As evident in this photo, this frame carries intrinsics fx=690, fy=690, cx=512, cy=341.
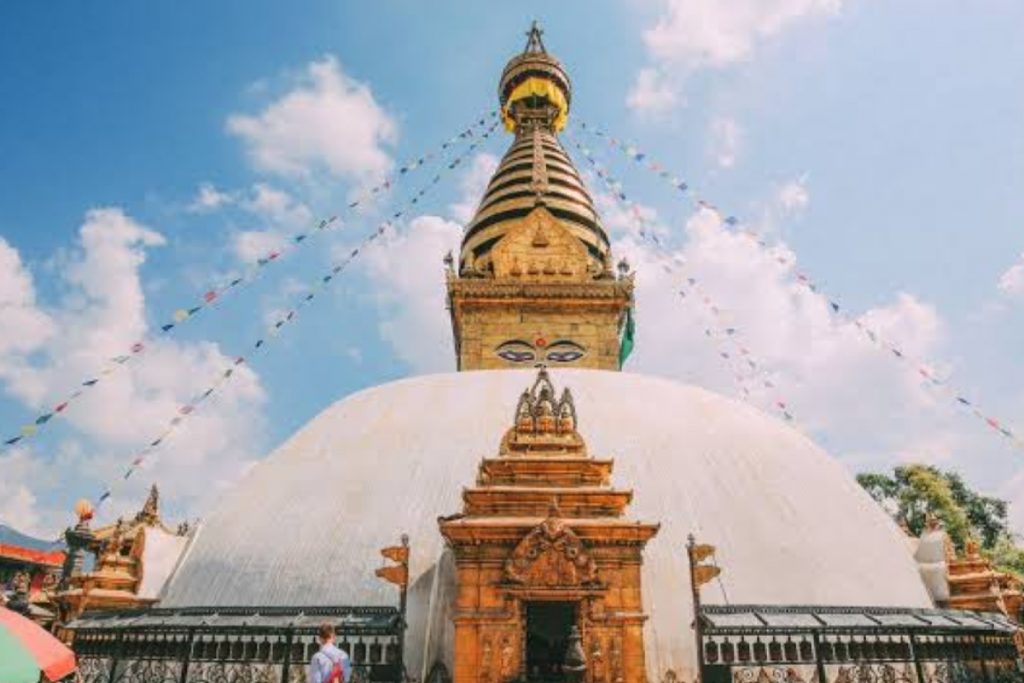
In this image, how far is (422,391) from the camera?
13.6m

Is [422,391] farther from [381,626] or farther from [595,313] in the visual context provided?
[595,313]

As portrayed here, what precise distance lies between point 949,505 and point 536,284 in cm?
1964

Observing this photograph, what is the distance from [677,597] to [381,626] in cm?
376

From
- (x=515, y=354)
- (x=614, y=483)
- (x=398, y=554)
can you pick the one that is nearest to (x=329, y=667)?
(x=398, y=554)

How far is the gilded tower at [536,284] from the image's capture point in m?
23.8

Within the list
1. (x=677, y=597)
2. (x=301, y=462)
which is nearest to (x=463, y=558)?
(x=677, y=597)

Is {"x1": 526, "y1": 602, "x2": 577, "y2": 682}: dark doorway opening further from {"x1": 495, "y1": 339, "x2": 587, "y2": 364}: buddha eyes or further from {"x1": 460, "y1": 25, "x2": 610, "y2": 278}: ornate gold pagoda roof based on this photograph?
{"x1": 460, "y1": 25, "x2": 610, "y2": 278}: ornate gold pagoda roof

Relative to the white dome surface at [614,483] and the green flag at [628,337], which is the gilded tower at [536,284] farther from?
the white dome surface at [614,483]

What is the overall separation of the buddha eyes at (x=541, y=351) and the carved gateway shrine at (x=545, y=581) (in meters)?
15.3

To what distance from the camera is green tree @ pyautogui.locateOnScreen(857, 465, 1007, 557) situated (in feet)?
88.7

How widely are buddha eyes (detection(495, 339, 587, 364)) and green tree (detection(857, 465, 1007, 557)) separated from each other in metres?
14.8

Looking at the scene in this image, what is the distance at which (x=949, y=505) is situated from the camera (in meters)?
28.3

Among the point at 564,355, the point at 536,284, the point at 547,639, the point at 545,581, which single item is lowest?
the point at 547,639

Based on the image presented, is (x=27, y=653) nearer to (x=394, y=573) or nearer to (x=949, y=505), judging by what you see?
(x=394, y=573)
